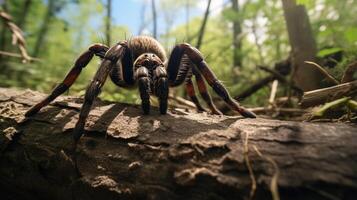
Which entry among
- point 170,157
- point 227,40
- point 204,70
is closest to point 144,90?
point 204,70

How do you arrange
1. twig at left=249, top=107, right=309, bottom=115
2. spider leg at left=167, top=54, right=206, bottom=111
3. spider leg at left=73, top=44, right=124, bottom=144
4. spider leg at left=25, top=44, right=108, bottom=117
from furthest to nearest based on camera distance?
twig at left=249, top=107, right=309, bottom=115, spider leg at left=167, top=54, right=206, bottom=111, spider leg at left=25, top=44, right=108, bottom=117, spider leg at left=73, top=44, right=124, bottom=144

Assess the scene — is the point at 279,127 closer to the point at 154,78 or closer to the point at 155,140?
the point at 155,140

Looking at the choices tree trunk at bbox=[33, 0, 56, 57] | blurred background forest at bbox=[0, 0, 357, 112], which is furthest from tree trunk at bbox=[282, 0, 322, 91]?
tree trunk at bbox=[33, 0, 56, 57]

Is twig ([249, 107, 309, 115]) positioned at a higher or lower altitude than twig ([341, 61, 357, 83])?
lower

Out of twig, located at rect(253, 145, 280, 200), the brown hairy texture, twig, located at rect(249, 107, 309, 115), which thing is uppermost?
the brown hairy texture

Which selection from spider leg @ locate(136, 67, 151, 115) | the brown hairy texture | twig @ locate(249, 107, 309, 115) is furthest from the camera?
twig @ locate(249, 107, 309, 115)

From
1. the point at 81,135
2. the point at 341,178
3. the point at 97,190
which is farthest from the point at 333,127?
the point at 81,135

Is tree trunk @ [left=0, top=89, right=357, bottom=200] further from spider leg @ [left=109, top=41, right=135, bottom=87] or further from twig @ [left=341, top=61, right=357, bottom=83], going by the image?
twig @ [left=341, top=61, right=357, bottom=83]

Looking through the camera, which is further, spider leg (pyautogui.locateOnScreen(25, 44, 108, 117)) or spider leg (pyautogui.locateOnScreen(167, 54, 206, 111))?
spider leg (pyautogui.locateOnScreen(167, 54, 206, 111))
